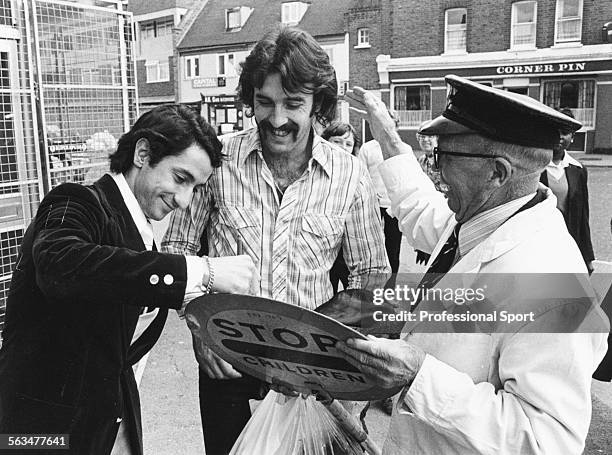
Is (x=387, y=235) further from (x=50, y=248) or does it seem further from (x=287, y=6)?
(x=50, y=248)

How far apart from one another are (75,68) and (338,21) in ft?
7.39

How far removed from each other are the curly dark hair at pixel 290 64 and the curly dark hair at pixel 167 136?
23 cm

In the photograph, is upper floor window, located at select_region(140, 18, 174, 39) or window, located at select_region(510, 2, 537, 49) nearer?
window, located at select_region(510, 2, 537, 49)

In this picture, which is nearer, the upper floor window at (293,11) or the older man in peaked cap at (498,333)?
the older man in peaked cap at (498,333)

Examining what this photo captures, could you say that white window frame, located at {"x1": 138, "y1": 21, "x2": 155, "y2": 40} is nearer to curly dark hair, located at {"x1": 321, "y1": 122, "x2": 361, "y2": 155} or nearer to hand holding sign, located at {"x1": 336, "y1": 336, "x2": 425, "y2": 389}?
curly dark hair, located at {"x1": 321, "y1": 122, "x2": 361, "y2": 155}

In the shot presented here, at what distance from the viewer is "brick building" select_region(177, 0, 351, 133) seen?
135 inches

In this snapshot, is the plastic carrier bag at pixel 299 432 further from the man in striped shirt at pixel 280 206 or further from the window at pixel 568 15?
the window at pixel 568 15

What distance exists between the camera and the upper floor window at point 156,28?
5664 millimetres

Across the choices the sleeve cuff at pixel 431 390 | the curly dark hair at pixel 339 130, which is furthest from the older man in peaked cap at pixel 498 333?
the curly dark hair at pixel 339 130

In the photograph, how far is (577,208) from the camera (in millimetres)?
3475

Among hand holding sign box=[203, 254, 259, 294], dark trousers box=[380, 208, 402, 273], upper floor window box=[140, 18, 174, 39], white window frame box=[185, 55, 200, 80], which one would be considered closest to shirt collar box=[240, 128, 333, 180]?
hand holding sign box=[203, 254, 259, 294]

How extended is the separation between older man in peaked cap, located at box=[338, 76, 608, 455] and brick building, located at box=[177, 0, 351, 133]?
51.5 inches

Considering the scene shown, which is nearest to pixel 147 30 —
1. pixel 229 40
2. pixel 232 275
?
pixel 229 40

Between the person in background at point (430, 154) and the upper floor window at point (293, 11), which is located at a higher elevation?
the upper floor window at point (293, 11)
